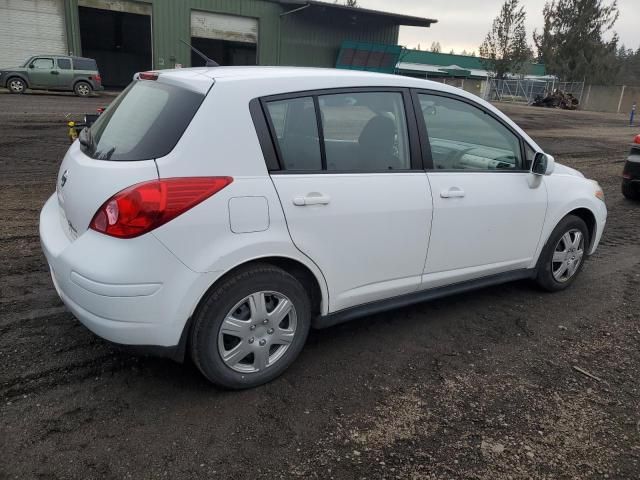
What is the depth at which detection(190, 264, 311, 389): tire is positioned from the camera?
8.84ft

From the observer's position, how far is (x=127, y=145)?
2.76 metres

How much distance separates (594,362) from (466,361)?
856mm

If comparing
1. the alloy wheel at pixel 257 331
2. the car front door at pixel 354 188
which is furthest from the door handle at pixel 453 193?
the alloy wheel at pixel 257 331

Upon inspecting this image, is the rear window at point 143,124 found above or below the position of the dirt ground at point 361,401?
above

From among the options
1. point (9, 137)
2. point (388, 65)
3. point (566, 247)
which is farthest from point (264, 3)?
point (566, 247)

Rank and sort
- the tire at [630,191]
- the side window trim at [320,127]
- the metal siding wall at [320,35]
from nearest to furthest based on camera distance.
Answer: the side window trim at [320,127]
the tire at [630,191]
the metal siding wall at [320,35]

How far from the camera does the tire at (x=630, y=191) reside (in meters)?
8.33

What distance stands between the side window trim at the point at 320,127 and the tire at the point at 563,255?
1.63 m

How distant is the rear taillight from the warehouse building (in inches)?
1038

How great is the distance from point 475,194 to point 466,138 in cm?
48

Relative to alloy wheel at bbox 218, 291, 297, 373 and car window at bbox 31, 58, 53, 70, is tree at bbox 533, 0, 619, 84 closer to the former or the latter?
car window at bbox 31, 58, 53, 70

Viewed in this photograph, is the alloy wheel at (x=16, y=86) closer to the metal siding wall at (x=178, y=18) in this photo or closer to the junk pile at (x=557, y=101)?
the metal siding wall at (x=178, y=18)

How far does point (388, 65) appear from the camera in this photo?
37656mm

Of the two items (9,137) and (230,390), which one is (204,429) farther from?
(9,137)
